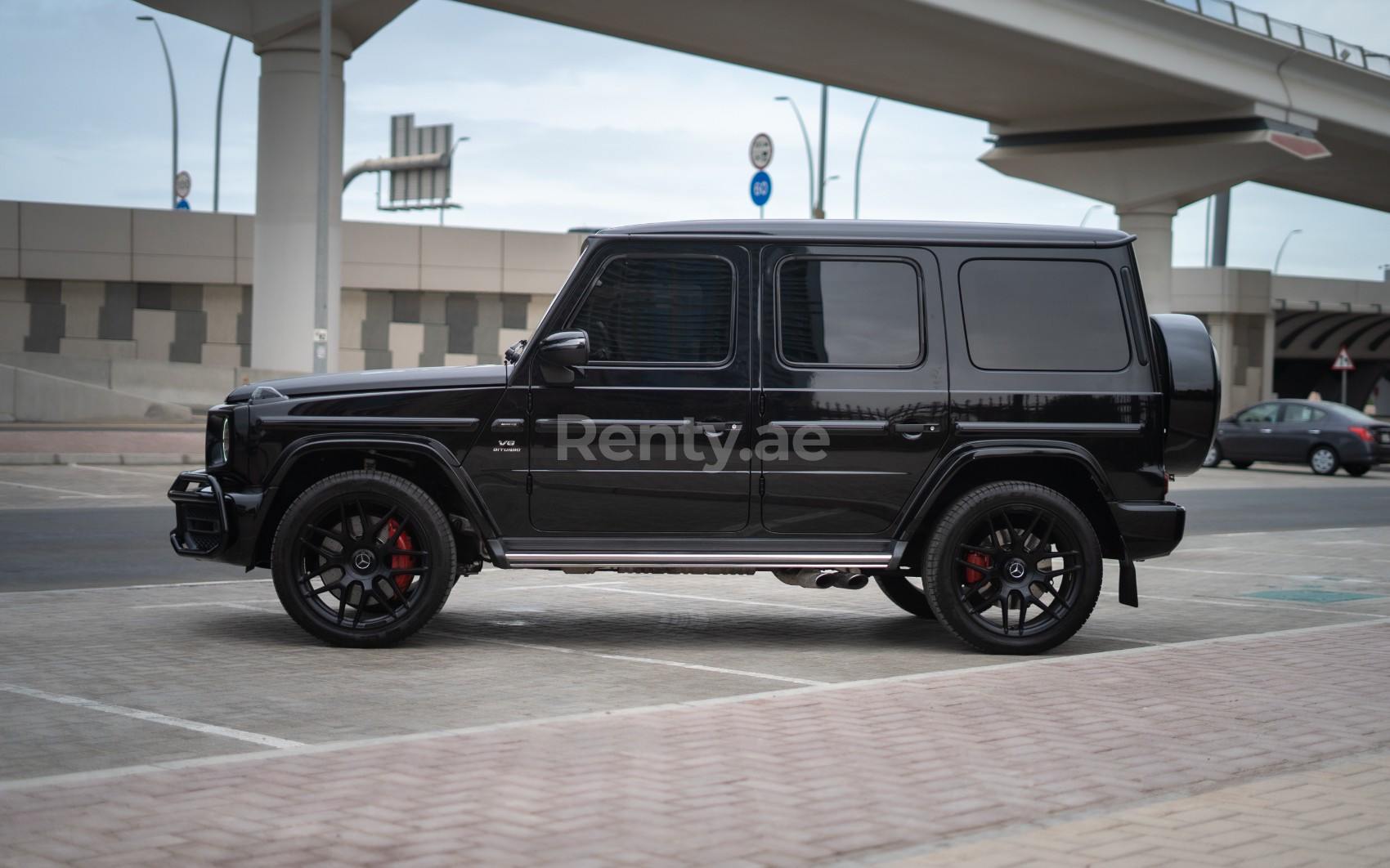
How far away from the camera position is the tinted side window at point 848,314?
7.82 metres

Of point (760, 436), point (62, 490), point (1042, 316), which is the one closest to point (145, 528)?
point (62, 490)

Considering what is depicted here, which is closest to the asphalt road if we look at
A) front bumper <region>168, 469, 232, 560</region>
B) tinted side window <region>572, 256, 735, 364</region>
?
front bumper <region>168, 469, 232, 560</region>

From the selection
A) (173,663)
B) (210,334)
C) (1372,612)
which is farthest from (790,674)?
(210,334)

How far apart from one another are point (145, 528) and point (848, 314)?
8.77 meters

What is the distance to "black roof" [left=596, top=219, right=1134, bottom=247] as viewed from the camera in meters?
7.83

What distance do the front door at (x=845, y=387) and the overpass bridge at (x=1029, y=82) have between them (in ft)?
70.8

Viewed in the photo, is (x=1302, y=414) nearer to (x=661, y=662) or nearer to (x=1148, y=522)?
(x=1148, y=522)

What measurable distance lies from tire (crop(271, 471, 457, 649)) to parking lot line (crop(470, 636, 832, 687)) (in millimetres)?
644

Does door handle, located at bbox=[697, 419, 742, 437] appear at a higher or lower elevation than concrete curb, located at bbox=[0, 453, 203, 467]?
higher

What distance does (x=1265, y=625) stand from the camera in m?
9.45

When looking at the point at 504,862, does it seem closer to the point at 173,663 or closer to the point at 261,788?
the point at 261,788

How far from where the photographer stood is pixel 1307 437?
100.0 feet

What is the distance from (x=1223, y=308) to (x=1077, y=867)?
57.2 m

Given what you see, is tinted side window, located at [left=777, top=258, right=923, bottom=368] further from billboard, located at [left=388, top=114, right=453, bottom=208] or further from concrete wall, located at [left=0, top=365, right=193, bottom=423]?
billboard, located at [left=388, top=114, right=453, bottom=208]
